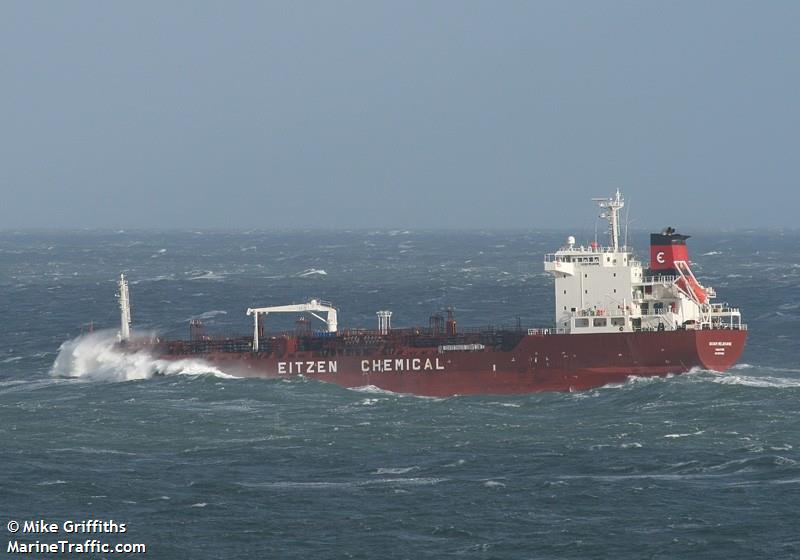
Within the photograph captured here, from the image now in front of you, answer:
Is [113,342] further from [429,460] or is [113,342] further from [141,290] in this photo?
[141,290]

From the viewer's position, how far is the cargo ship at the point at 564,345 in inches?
3300

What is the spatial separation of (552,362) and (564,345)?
3.53 ft

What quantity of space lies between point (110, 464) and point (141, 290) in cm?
9140

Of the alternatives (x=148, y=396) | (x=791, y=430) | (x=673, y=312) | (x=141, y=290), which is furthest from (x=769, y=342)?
(x=141, y=290)

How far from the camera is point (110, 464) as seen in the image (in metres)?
64.1

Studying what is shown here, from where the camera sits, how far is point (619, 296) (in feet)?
282

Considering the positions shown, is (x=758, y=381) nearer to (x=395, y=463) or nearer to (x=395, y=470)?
(x=395, y=463)

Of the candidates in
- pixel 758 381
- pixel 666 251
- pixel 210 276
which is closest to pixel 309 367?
pixel 666 251

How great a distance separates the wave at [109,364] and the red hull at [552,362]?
9903mm

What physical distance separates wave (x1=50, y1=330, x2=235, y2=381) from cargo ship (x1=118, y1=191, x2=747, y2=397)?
678 mm

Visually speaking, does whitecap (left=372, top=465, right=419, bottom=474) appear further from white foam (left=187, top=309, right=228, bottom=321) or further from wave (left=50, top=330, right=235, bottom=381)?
white foam (left=187, top=309, right=228, bottom=321)

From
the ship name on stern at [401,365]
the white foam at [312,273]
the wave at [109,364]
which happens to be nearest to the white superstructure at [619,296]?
the ship name on stern at [401,365]

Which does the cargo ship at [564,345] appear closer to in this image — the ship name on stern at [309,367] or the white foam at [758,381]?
the ship name on stern at [309,367]

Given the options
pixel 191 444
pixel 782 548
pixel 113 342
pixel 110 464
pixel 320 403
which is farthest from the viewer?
pixel 113 342
